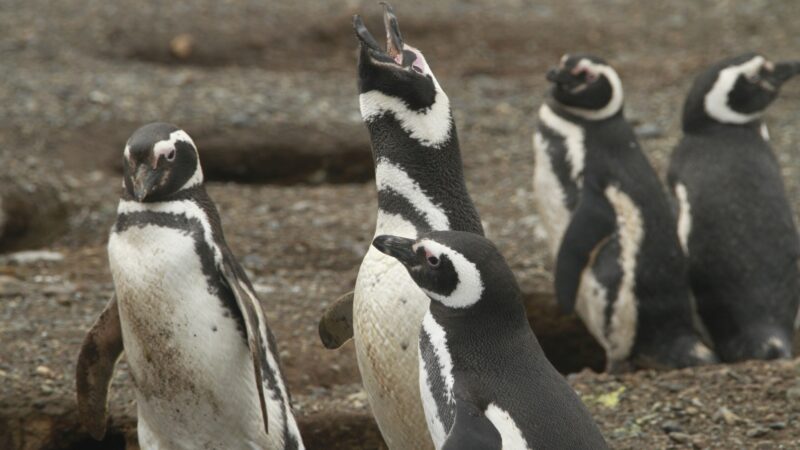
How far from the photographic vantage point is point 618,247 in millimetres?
5953

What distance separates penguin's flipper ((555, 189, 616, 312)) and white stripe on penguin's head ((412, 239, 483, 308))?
245cm

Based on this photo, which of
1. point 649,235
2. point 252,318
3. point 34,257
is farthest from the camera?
point 34,257

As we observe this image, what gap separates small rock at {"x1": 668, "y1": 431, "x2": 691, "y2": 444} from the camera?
445 centimetres

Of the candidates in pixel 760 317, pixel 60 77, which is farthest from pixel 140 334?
pixel 60 77

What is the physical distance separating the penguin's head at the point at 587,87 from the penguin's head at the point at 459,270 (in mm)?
2761

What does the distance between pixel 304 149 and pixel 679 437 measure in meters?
4.55

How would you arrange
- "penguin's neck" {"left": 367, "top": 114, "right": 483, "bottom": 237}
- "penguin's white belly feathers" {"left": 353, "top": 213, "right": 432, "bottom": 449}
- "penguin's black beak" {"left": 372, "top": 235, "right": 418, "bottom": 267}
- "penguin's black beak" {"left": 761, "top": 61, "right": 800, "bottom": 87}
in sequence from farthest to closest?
"penguin's black beak" {"left": 761, "top": 61, "right": 800, "bottom": 87}, "penguin's neck" {"left": 367, "top": 114, "right": 483, "bottom": 237}, "penguin's white belly feathers" {"left": 353, "top": 213, "right": 432, "bottom": 449}, "penguin's black beak" {"left": 372, "top": 235, "right": 418, "bottom": 267}

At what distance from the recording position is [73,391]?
4.89m

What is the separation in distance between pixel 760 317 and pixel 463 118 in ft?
11.5

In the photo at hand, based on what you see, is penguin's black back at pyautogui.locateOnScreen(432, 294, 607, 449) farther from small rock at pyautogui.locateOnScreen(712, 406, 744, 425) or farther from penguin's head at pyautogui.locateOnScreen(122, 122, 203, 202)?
small rock at pyautogui.locateOnScreen(712, 406, 744, 425)

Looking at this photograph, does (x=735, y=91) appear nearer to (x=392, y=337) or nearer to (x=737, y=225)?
(x=737, y=225)

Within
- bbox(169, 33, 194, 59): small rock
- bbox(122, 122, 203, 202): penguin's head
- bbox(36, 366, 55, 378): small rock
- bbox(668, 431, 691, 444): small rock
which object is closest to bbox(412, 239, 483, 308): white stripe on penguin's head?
bbox(122, 122, 203, 202): penguin's head

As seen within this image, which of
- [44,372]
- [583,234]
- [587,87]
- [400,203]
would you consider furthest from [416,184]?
[587,87]

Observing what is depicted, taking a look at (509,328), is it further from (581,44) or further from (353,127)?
(581,44)
